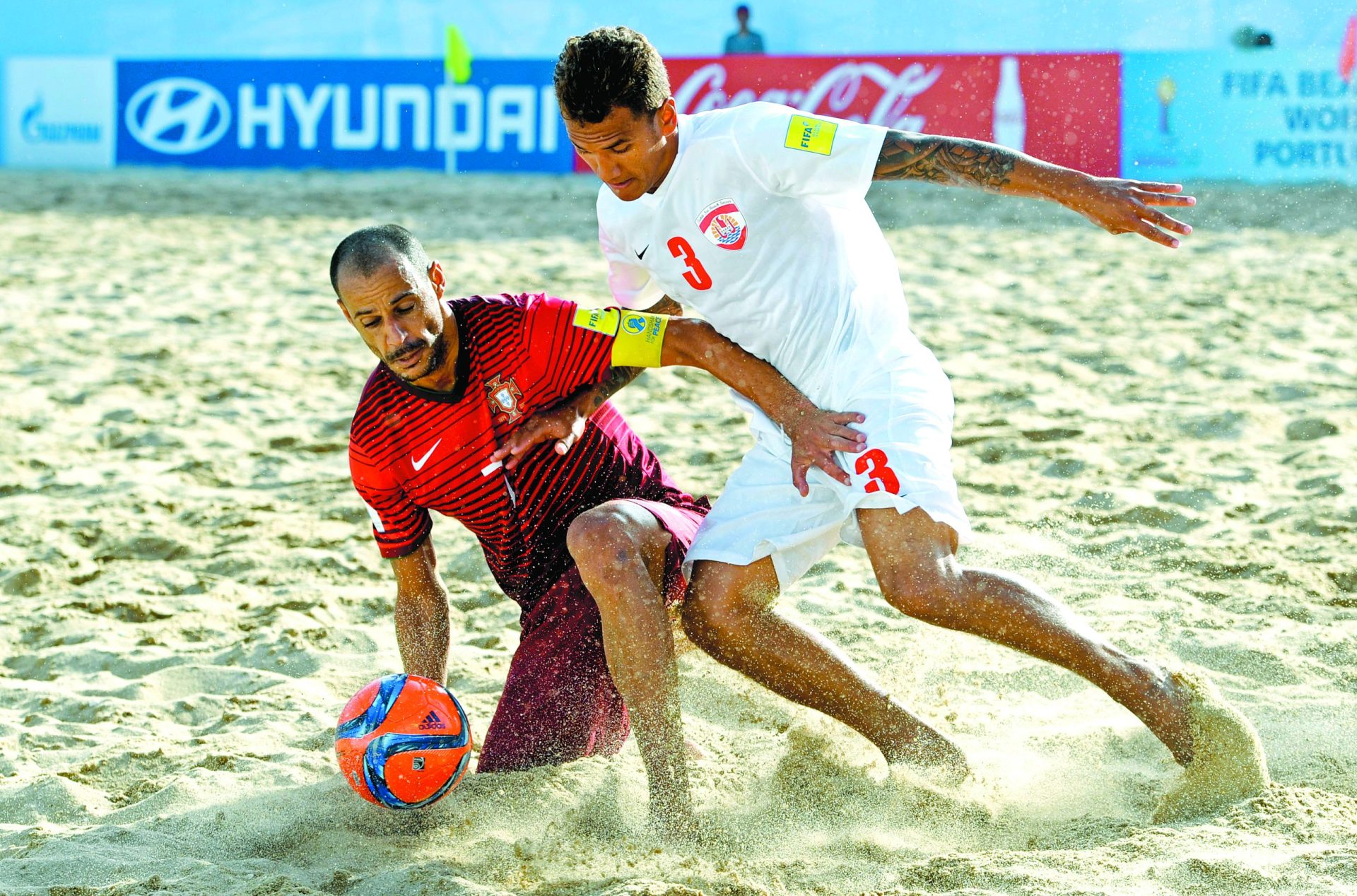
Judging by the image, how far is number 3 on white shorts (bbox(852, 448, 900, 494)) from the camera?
294 cm

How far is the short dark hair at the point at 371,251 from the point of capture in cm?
297

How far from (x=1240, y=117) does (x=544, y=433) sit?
38.4ft

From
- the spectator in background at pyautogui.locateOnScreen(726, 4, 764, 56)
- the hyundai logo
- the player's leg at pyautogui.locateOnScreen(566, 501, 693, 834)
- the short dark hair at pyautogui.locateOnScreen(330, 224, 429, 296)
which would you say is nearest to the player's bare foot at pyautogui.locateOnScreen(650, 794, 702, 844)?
the player's leg at pyautogui.locateOnScreen(566, 501, 693, 834)

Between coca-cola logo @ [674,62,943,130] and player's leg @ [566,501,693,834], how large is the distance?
36.6ft

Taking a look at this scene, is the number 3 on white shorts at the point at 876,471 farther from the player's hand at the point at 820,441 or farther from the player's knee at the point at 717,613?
the player's knee at the point at 717,613

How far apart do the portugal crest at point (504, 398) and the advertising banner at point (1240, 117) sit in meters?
10.9

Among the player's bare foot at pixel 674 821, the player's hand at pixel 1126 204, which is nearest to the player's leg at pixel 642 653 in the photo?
the player's bare foot at pixel 674 821

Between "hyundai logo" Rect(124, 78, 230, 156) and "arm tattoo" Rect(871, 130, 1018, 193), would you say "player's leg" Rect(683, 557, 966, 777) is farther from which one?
"hyundai logo" Rect(124, 78, 230, 156)

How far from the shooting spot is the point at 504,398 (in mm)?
3174

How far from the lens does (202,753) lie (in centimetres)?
334

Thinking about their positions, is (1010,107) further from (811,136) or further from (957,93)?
(811,136)

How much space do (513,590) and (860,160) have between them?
1321 mm

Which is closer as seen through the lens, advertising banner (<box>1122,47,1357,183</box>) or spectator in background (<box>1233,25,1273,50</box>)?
advertising banner (<box>1122,47,1357,183</box>)

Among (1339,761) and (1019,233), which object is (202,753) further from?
(1019,233)
